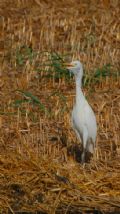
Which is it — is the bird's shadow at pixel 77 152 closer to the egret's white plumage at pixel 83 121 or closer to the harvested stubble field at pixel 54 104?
the harvested stubble field at pixel 54 104

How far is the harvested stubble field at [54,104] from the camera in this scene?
7.86 meters

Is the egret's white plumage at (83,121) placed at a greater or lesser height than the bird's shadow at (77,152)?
greater

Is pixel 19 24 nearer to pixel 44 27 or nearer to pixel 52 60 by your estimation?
pixel 44 27

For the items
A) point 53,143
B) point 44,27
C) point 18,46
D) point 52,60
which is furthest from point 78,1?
point 53,143

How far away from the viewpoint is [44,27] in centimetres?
1398

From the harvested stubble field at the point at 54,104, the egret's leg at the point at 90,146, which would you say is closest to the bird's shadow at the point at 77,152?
the harvested stubble field at the point at 54,104

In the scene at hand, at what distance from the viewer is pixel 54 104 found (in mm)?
10633

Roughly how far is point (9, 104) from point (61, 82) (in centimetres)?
120

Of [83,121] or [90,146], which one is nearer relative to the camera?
[83,121]

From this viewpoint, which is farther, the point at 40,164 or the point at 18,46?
the point at 18,46

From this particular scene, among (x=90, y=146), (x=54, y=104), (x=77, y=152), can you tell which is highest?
(x=54, y=104)

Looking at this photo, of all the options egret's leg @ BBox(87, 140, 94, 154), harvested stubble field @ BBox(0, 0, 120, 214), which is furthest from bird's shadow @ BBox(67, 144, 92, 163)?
egret's leg @ BBox(87, 140, 94, 154)

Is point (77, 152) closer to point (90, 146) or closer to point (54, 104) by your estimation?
point (90, 146)

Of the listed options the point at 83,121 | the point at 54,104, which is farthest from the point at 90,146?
the point at 54,104
